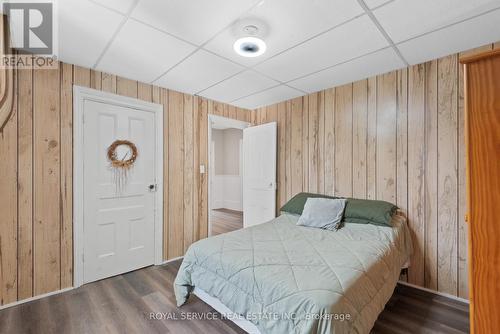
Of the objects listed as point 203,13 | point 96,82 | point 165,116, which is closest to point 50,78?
point 96,82

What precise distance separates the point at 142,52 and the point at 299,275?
7.71 feet

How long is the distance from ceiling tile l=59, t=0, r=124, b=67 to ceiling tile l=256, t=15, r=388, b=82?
1401mm

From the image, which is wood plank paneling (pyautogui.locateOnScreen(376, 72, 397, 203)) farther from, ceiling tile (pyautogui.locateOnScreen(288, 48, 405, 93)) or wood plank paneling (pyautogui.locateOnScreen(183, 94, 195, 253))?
wood plank paneling (pyautogui.locateOnScreen(183, 94, 195, 253))

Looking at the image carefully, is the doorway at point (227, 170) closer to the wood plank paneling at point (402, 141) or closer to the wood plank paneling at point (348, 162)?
the wood plank paneling at point (348, 162)

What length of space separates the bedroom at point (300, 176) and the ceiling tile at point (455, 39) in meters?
0.02

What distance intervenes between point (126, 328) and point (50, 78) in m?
2.44

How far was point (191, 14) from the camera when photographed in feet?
5.33

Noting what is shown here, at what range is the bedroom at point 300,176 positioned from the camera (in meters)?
1.43

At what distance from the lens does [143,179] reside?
2891 mm

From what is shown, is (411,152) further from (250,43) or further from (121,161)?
(121,161)

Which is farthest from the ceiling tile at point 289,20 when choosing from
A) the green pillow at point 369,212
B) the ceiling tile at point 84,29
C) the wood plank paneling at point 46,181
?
the green pillow at point 369,212

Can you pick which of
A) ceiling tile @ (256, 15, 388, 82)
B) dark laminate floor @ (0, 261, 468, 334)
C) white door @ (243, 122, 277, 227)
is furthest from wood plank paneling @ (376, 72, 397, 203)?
white door @ (243, 122, 277, 227)

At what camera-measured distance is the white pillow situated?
2.40m

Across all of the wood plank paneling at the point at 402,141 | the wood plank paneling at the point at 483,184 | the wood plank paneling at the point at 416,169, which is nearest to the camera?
the wood plank paneling at the point at 483,184
